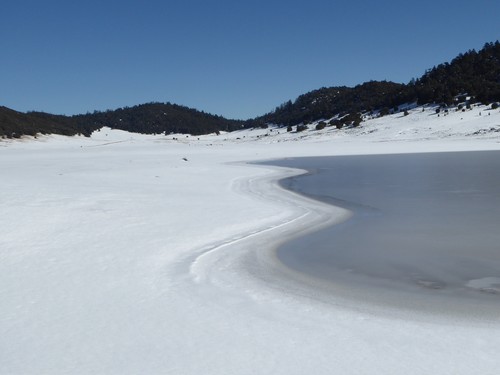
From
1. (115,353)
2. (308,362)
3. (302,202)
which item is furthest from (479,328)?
(302,202)

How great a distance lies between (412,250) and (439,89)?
69.2 m

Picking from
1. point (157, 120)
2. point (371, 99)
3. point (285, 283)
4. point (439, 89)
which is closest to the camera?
point (285, 283)

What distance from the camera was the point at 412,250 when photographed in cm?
669

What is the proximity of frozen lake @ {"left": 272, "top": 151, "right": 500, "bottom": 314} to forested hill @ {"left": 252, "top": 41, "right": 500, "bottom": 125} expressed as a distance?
5574 cm

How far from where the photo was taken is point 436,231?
780 cm

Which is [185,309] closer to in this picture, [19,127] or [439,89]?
[19,127]

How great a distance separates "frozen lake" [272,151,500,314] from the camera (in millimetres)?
5078

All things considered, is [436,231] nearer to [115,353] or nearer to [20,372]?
[115,353]

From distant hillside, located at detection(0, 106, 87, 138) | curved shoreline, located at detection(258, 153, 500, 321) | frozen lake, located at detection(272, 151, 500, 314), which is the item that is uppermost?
distant hillside, located at detection(0, 106, 87, 138)

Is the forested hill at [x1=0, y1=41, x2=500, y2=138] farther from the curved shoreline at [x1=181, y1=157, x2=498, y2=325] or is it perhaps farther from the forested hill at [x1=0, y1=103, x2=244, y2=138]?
the curved shoreline at [x1=181, y1=157, x2=498, y2=325]

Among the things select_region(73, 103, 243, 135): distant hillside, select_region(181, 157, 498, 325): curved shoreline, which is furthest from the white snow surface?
select_region(73, 103, 243, 135): distant hillside

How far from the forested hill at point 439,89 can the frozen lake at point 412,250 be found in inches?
2194

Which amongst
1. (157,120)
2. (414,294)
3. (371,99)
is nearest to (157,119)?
(157,120)

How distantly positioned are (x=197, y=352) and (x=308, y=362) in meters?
0.77
